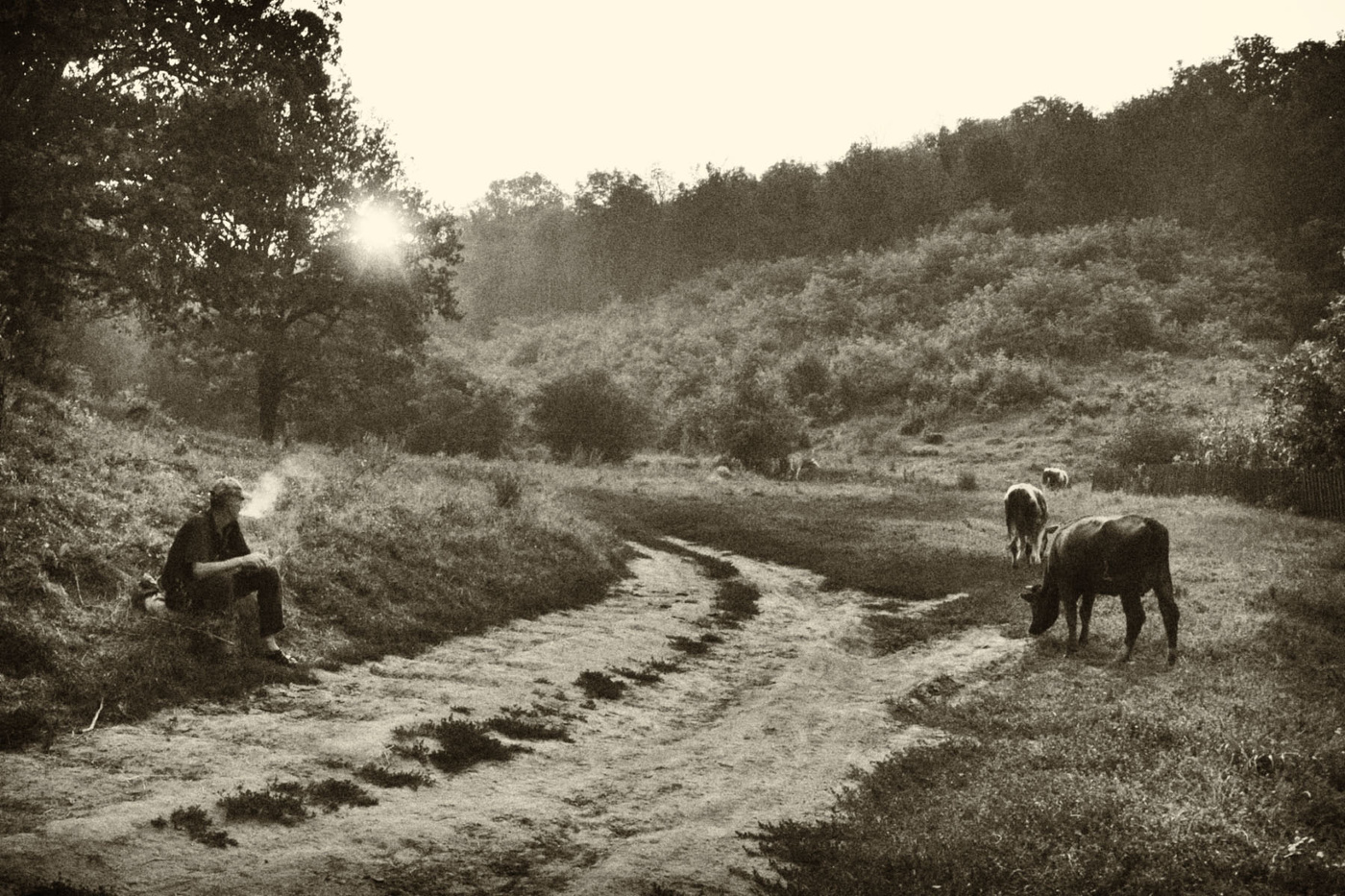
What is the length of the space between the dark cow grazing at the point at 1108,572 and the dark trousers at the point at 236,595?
9.65 meters

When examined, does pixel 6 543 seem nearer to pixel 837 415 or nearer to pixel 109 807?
pixel 109 807

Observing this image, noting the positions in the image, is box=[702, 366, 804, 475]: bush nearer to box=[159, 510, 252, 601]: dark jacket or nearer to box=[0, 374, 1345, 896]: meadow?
box=[0, 374, 1345, 896]: meadow

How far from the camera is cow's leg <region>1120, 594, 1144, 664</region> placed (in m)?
11.4

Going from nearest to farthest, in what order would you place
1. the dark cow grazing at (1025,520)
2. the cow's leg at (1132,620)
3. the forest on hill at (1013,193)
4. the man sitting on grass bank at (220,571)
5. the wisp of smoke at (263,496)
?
the man sitting on grass bank at (220,571) < the cow's leg at (1132,620) < the wisp of smoke at (263,496) < the dark cow grazing at (1025,520) < the forest on hill at (1013,193)

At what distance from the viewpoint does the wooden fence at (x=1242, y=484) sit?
23.9 metres

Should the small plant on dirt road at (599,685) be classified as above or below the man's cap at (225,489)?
below

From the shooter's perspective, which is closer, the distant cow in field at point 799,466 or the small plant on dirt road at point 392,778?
the small plant on dirt road at point 392,778

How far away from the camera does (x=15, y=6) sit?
1222 centimetres

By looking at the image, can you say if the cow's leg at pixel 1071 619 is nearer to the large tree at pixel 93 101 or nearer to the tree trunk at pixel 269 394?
the large tree at pixel 93 101

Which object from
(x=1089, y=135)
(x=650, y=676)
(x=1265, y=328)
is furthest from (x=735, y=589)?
(x=1089, y=135)

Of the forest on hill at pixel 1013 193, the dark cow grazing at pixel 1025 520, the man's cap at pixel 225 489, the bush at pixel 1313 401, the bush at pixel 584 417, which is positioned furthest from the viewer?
the forest on hill at pixel 1013 193

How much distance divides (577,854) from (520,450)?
42888 millimetres

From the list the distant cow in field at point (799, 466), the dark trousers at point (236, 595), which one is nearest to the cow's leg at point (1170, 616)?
the dark trousers at point (236, 595)

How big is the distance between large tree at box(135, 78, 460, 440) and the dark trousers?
8.79m
